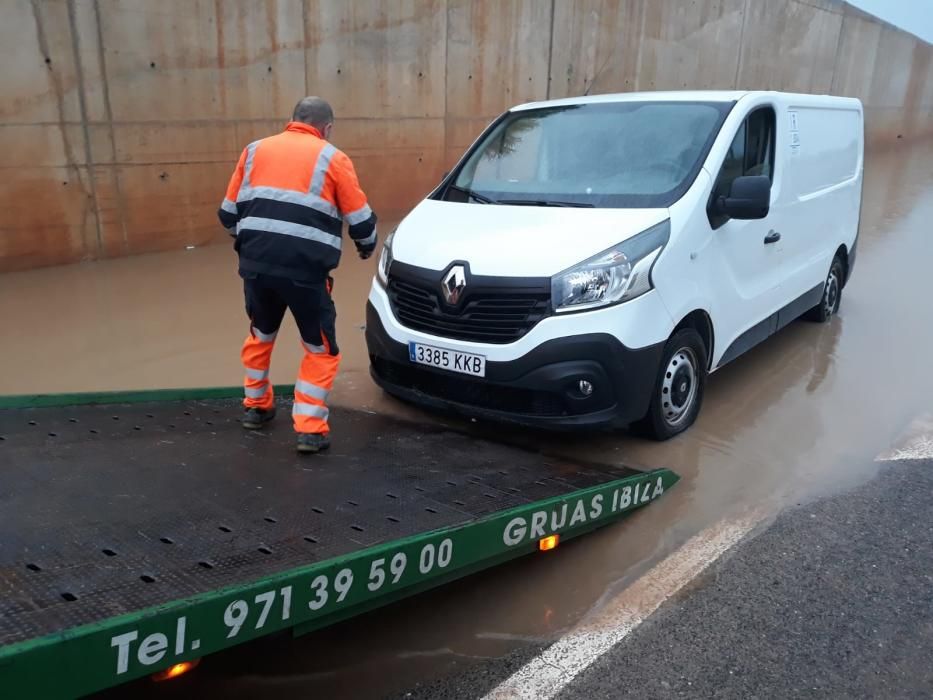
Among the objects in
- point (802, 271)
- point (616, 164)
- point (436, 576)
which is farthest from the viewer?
point (802, 271)

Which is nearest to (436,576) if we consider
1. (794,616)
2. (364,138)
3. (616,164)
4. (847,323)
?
(794,616)

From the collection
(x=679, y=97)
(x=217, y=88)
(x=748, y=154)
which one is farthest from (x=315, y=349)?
(x=217, y=88)

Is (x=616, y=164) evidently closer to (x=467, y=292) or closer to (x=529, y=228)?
(x=529, y=228)

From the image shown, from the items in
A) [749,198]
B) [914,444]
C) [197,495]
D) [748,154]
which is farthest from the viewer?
[748,154]

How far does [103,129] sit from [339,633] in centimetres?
713

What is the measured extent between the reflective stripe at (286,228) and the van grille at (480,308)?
2.72ft

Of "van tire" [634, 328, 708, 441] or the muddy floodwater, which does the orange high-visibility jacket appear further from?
A: "van tire" [634, 328, 708, 441]

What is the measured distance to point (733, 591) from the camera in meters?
3.22

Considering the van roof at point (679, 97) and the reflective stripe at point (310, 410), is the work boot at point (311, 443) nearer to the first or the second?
the reflective stripe at point (310, 410)

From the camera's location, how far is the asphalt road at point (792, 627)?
2.69 metres

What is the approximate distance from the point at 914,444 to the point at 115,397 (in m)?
4.70

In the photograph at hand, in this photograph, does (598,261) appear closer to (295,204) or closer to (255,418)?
(295,204)

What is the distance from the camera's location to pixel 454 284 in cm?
405

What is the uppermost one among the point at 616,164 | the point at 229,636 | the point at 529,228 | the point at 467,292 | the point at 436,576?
the point at 616,164
